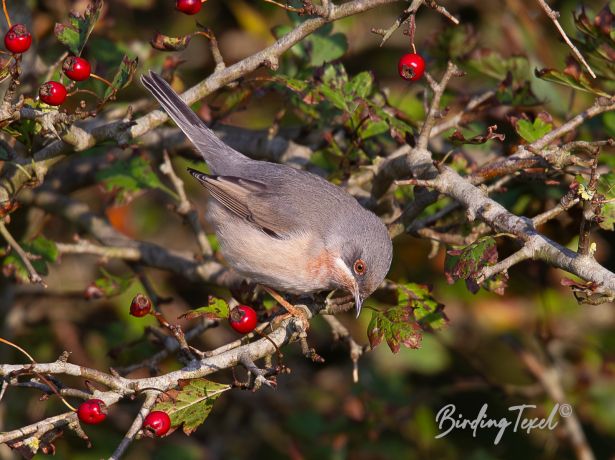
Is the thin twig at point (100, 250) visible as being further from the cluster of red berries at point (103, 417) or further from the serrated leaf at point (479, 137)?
the serrated leaf at point (479, 137)

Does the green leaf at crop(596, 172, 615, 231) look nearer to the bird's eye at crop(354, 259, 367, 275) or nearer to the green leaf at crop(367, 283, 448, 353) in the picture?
the green leaf at crop(367, 283, 448, 353)

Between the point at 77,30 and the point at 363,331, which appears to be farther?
the point at 363,331

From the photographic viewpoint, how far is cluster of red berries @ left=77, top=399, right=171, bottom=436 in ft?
8.89

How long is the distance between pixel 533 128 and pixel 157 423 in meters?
2.41

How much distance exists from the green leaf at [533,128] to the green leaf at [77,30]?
7.19ft

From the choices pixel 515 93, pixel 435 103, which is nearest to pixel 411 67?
pixel 435 103

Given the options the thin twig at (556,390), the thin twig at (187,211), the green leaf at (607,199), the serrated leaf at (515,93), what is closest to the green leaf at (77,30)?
the thin twig at (187,211)

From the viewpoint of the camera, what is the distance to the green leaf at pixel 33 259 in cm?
427

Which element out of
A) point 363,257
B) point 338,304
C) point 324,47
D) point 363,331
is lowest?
point 363,331

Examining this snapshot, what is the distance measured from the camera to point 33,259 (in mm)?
4293

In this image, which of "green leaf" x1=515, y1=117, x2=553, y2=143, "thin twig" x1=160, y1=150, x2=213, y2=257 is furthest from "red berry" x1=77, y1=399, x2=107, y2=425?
"green leaf" x1=515, y1=117, x2=553, y2=143

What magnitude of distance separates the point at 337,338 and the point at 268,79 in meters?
1.47

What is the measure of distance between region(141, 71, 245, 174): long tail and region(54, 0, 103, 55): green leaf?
0.61 meters

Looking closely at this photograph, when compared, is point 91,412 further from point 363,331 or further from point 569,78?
point 363,331
